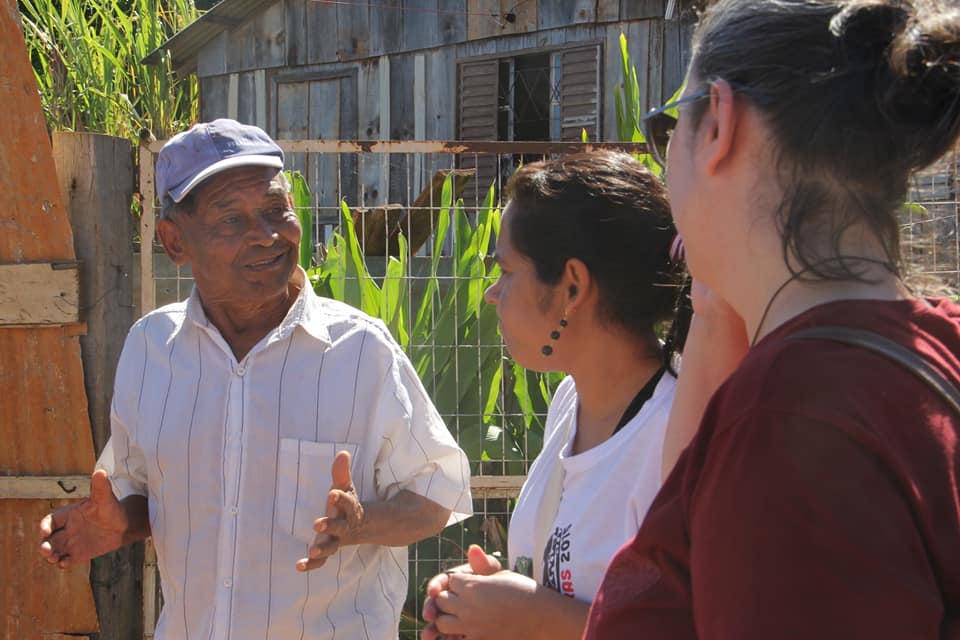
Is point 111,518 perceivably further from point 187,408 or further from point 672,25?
point 672,25

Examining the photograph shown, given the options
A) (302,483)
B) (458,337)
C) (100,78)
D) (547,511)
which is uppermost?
(100,78)

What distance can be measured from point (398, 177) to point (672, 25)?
3.02 m

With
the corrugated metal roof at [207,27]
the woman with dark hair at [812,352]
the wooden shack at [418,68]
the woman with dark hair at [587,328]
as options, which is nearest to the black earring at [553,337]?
the woman with dark hair at [587,328]

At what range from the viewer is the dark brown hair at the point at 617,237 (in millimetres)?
1879

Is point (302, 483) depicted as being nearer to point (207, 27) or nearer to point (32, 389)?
point (32, 389)

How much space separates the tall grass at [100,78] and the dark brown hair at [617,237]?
5.02 metres

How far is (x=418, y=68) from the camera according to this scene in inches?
409

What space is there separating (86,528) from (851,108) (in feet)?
6.89

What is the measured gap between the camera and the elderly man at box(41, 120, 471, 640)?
241 cm

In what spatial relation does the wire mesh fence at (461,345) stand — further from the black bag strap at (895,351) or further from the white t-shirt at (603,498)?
the black bag strap at (895,351)

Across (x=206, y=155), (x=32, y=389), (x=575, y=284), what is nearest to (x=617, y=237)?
(x=575, y=284)

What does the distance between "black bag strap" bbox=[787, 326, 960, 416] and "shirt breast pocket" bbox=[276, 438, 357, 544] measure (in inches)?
67.4

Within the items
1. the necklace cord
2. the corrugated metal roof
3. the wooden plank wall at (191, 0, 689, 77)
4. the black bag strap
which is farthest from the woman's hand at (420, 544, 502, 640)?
the corrugated metal roof

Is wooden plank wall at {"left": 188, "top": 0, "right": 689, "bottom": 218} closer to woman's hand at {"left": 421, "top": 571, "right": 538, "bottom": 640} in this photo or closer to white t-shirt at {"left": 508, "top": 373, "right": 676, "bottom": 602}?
white t-shirt at {"left": 508, "top": 373, "right": 676, "bottom": 602}
